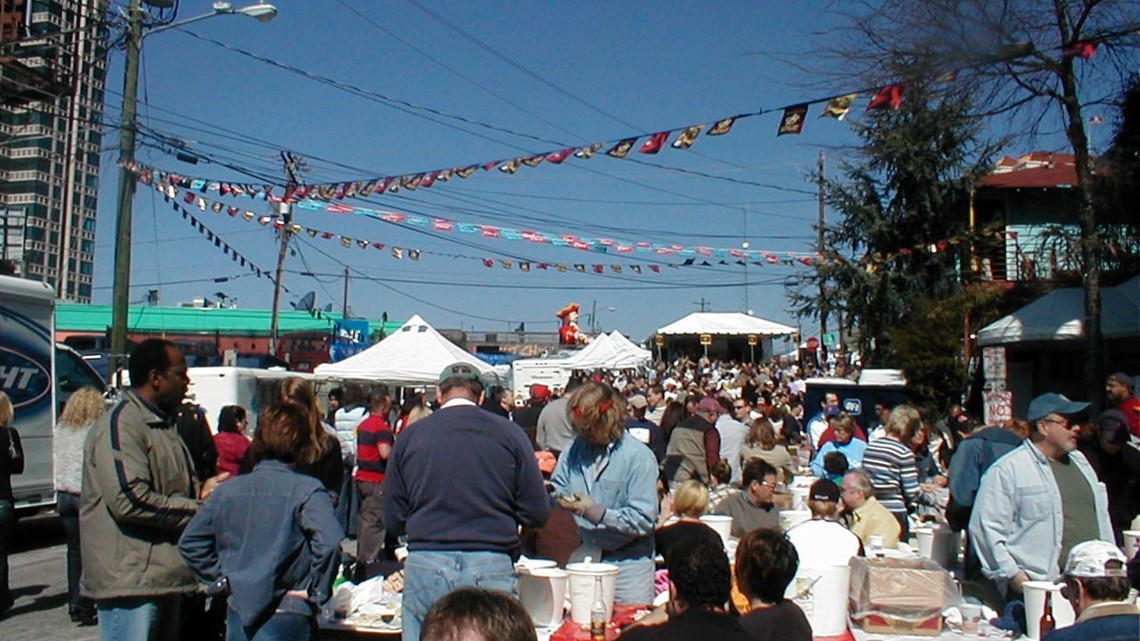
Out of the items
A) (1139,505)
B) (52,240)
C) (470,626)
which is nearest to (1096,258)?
(1139,505)

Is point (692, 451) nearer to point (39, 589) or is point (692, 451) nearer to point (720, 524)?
point (720, 524)

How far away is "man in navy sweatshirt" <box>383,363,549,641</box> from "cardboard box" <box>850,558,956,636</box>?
1.69m

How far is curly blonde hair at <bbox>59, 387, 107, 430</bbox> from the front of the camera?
7.63m

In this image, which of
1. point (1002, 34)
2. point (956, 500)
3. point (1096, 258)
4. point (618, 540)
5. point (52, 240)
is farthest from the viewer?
point (52, 240)

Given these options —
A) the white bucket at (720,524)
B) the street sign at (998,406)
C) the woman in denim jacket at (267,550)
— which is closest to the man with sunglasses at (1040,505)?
the white bucket at (720,524)

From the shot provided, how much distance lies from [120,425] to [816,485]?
4.04 metres

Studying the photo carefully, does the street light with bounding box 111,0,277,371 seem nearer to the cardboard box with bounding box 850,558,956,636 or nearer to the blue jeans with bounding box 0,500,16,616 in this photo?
the blue jeans with bounding box 0,500,16,616

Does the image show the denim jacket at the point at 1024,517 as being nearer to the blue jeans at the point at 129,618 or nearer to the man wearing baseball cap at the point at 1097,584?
the man wearing baseball cap at the point at 1097,584

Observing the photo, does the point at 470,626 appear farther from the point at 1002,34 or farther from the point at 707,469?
the point at 1002,34

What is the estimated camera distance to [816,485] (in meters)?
6.29

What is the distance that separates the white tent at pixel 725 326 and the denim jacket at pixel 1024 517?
35.5 meters

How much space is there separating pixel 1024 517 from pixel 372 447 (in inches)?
238

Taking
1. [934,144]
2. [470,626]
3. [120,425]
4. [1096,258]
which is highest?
[934,144]

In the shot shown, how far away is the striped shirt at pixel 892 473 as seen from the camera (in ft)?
26.2
